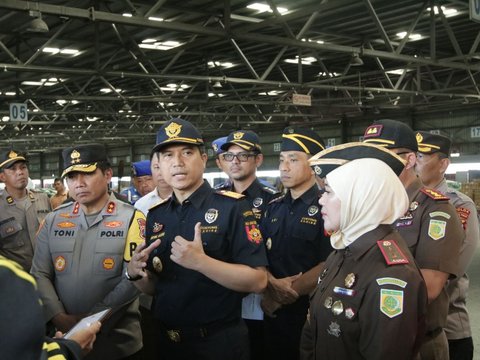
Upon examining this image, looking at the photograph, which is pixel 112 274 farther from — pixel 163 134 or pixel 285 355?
pixel 285 355

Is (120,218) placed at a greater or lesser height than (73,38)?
lesser

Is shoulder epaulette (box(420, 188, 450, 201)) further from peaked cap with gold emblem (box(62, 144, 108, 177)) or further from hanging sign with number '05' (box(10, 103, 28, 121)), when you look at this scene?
hanging sign with number '05' (box(10, 103, 28, 121))

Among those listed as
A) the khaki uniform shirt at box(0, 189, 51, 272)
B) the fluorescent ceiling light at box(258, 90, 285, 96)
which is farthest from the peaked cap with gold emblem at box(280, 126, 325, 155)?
the fluorescent ceiling light at box(258, 90, 285, 96)

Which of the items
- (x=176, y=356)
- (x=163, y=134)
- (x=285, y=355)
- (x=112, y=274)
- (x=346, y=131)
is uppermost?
(x=346, y=131)

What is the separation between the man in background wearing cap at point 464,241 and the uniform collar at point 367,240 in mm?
868

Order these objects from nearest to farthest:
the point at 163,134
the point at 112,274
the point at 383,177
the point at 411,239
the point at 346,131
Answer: the point at 383,177
the point at 411,239
the point at 163,134
the point at 112,274
the point at 346,131

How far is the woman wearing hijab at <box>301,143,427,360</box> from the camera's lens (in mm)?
1705

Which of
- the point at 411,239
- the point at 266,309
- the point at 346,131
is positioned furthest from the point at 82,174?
the point at 346,131

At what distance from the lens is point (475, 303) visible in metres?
6.78

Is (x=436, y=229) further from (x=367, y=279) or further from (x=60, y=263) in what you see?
(x=60, y=263)

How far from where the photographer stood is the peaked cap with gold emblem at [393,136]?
2.53 metres

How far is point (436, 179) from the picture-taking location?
11.1ft

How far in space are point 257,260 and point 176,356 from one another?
2.02 ft

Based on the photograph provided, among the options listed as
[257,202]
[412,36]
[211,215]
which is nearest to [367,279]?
[211,215]
